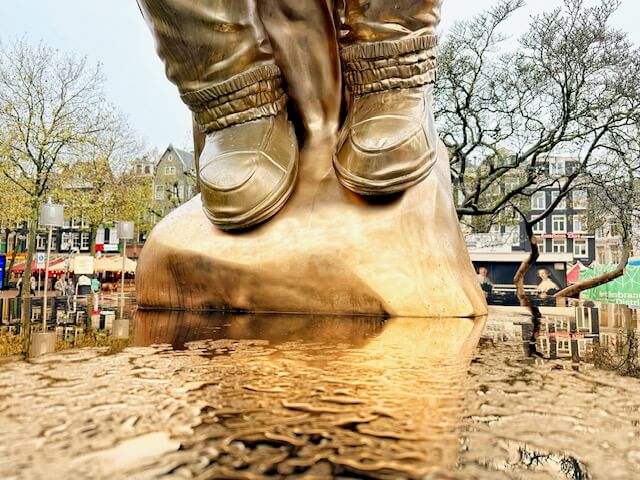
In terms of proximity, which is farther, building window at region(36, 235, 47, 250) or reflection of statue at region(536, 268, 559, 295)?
building window at region(36, 235, 47, 250)

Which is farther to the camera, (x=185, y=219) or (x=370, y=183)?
(x=185, y=219)

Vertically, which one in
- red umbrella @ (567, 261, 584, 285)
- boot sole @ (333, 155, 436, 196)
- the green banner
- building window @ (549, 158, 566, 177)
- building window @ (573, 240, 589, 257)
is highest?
building window @ (549, 158, 566, 177)

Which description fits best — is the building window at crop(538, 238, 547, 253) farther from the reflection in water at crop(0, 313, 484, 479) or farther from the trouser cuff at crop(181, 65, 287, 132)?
the reflection in water at crop(0, 313, 484, 479)

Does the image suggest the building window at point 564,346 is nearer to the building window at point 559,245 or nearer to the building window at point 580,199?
the building window at point 580,199

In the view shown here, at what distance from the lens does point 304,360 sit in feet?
2.77

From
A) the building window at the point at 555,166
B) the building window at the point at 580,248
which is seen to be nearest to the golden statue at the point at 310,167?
the building window at the point at 555,166

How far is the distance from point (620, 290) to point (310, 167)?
9.26 metres

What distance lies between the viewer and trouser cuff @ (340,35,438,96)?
1.59m

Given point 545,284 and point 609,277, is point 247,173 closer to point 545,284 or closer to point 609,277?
point 609,277

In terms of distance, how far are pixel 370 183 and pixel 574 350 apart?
0.68m

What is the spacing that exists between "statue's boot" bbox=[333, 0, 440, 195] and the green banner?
281 inches

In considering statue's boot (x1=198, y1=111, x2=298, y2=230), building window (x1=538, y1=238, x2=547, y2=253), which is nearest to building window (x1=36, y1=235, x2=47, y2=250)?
building window (x1=538, y1=238, x2=547, y2=253)

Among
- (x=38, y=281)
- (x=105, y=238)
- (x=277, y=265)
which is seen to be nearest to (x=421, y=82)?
(x=277, y=265)

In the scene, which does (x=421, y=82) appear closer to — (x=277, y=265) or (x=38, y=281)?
(x=277, y=265)
